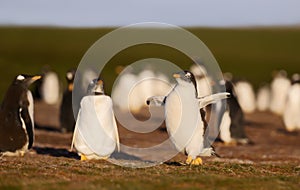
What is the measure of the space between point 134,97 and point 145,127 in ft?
44.4

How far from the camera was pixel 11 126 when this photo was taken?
49.4 feet

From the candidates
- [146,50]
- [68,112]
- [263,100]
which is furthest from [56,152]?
[146,50]

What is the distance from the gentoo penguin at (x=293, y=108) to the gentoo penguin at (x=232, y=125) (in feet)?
19.8

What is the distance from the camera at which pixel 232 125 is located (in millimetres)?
22000

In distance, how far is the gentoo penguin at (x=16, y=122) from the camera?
15.0 metres

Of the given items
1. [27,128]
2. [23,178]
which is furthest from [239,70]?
[23,178]

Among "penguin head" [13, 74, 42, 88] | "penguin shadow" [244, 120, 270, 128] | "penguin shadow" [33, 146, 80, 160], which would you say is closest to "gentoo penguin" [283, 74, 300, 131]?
"penguin shadow" [244, 120, 270, 128]

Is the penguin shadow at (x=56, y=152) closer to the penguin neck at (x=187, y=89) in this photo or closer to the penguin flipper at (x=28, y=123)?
the penguin flipper at (x=28, y=123)

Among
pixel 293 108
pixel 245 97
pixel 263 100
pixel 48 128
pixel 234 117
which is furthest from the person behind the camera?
pixel 263 100

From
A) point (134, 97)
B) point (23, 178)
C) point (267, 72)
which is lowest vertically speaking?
point (23, 178)

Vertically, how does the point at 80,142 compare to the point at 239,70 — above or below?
below

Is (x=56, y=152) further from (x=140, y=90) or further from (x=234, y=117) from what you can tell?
(x=140, y=90)

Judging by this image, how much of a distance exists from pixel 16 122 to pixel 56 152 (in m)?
2.03

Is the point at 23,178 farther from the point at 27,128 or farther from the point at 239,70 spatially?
the point at 239,70
